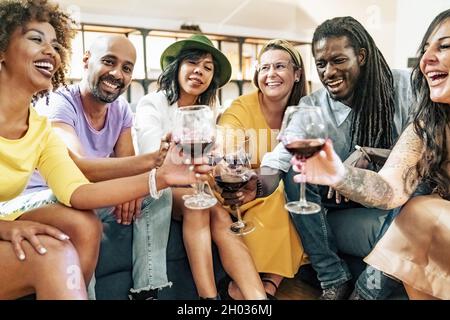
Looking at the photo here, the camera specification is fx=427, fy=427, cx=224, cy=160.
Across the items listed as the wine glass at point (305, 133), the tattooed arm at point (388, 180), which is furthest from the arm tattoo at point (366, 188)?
the wine glass at point (305, 133)

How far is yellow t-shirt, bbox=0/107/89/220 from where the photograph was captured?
2.90 ft

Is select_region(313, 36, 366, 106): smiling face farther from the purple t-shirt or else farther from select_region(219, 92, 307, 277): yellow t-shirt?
the purple t-shirt

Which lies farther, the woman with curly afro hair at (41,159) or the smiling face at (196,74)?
the smiling face at (196,74)

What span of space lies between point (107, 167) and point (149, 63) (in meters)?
0.28

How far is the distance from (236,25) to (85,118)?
458 millimetres

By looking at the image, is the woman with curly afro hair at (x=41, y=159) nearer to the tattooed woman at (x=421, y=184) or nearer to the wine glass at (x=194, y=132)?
the wine glass at (x=194, y=132)

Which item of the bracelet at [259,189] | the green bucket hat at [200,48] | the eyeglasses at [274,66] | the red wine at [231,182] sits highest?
the green bucket hat at [200,48]

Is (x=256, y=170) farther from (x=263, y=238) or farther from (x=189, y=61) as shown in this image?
(x=189, y=61)

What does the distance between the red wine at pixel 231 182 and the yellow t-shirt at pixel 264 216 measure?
8 cm

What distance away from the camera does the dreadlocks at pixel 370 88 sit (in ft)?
3.44

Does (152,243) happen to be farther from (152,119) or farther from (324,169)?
(324,169)

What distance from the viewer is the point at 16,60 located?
90 cm

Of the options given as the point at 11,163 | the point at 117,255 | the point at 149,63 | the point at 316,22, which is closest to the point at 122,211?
the point at 117,255

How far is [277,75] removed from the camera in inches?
42.6
